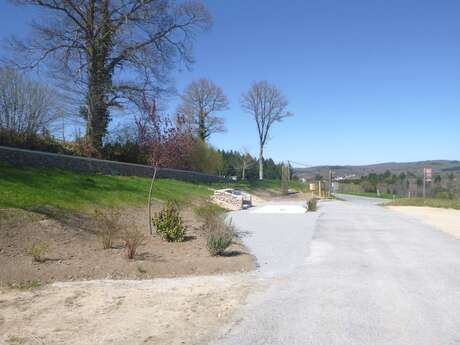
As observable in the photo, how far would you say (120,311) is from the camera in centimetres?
499

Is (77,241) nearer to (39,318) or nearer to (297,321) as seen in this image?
(39,318)

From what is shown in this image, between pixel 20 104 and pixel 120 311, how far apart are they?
17287 millimetres

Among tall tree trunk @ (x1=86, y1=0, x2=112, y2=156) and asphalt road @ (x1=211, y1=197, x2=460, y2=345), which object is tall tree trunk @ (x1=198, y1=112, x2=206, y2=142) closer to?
tall tree trunk @ (x1=86, y1=0, x2=112, y2=156)

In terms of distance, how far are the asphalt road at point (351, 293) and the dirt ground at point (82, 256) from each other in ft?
3.61

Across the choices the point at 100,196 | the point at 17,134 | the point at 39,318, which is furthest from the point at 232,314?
the point at 17,134

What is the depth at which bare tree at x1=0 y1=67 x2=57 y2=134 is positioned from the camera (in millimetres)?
18734

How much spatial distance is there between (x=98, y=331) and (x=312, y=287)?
323cm

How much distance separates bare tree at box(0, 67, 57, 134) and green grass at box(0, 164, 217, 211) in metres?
5.63

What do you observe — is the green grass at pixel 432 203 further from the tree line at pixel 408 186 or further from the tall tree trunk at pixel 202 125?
the tall tree trunk at pixel 202 125

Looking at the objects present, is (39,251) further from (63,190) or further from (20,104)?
(20,104)

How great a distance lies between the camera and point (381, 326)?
4.55 metres

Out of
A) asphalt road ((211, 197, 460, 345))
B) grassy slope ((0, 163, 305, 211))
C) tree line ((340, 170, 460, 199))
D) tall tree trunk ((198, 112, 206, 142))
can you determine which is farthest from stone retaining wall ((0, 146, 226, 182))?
tree line ((340, 170, 460, 199))

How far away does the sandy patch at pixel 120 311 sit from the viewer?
422cm

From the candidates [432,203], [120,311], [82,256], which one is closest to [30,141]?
[82,256]
